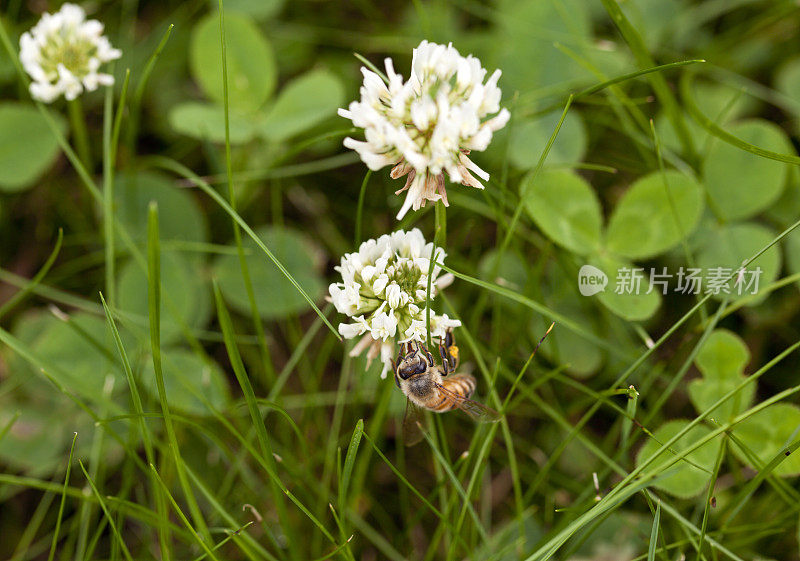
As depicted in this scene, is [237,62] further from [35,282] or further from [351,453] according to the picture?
[351,453]

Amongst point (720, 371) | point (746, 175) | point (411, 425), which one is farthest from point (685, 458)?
point (746, 175)

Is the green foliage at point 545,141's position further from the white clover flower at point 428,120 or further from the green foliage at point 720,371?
the white clover flower at point 428,120

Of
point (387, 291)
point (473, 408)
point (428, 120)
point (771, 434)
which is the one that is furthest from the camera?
point (771, 434)

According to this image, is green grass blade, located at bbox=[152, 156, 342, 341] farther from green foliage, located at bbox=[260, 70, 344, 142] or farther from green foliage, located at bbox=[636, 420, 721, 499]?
green foliage, located at bbox=[636, 420, 721, 499]

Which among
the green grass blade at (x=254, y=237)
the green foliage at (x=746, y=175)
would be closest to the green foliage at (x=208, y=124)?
the green grass blade at (x=254, y=237)

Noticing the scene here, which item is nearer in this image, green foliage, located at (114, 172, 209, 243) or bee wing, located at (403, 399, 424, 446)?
bee wing, located at (403, 399, 424, 446)

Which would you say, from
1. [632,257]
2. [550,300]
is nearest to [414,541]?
[550,300]

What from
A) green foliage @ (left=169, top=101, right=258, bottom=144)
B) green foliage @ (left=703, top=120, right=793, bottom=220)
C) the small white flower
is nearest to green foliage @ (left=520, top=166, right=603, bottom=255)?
green foliage @ (left=703, top=120, right=793, bottom=220)
